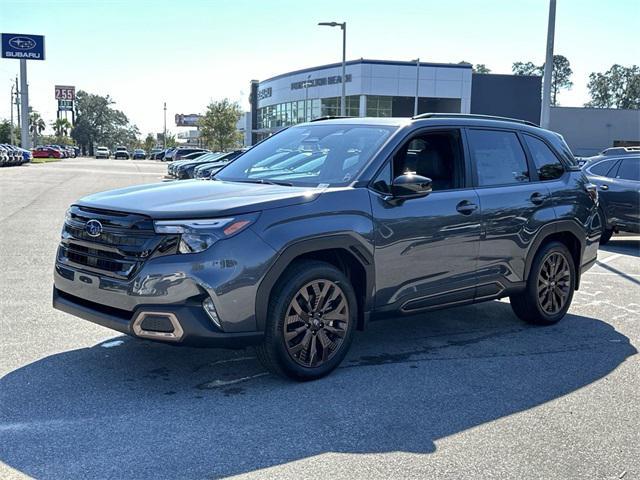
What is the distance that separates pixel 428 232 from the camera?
5.32 meters

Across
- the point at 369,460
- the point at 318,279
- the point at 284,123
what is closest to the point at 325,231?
the point at 318,279

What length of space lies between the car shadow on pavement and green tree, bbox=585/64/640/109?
143 metres

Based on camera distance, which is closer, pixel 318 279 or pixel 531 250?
pixel 318 279

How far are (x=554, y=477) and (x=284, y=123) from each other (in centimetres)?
7959

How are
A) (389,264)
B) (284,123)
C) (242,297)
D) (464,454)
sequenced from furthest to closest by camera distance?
1. (284,123)
2. (389,264)
3. (242,297)
4. (464,454)

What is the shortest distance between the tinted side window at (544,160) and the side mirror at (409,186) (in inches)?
77.2

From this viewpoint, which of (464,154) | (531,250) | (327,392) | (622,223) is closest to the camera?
(327,392)

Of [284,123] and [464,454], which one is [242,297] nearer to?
[464,454]

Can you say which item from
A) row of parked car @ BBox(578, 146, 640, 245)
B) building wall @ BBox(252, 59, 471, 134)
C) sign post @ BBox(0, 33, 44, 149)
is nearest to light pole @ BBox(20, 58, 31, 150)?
sign post @ BBox(0, 33, 44, 149)

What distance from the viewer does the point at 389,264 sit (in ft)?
16.8

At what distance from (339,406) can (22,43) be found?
239ft

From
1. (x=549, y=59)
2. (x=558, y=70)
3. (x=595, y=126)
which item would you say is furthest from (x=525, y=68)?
(x=549, y=59)

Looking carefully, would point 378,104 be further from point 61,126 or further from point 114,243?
point 61,126

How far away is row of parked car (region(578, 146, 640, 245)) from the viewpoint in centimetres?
1227
